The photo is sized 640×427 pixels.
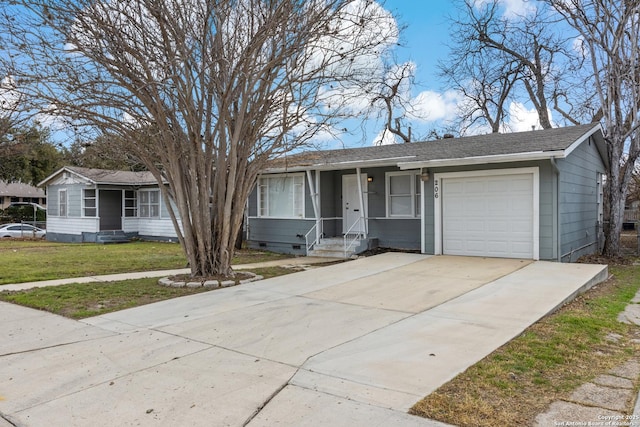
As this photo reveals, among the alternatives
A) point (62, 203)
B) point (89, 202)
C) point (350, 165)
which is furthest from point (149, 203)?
point (350, 165)

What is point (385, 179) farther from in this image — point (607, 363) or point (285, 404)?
point (285, 404)

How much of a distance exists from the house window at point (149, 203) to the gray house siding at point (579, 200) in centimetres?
1779

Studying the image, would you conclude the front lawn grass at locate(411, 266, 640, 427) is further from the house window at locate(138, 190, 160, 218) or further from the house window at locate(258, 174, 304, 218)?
the house window at locate(138, 190, 160, 218)

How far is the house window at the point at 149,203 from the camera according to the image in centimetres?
2269

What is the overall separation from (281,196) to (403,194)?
4.48 m

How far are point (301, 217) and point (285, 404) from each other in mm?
11980

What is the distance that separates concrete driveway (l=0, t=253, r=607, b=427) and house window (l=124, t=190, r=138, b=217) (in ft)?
55.5

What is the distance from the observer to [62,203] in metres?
24.2

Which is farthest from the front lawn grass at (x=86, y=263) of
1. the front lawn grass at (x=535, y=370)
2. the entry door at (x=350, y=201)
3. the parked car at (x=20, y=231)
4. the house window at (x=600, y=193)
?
the parked car at (x=20, y=231)

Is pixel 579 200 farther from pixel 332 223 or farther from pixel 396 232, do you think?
pixel 332 223

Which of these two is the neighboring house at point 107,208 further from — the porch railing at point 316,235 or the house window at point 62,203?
the porch railing at point 316,235

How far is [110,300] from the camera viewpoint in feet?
25.2

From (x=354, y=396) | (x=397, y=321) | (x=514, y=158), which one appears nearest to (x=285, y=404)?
(x=354, y=396)

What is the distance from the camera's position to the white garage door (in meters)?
11.3
